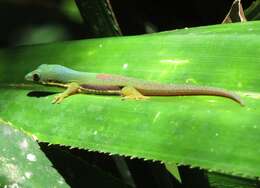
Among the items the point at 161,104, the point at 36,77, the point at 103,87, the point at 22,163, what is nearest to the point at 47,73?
the point at 36,77

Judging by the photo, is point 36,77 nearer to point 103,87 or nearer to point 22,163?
point 103,87

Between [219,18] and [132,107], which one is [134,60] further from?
[219,18]

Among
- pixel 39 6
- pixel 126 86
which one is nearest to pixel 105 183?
pixel 126 86

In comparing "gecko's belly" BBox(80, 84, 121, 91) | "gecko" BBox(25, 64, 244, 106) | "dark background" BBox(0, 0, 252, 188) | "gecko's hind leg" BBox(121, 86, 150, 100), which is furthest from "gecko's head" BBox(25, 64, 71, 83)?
"dark background" BBox(0, 0, 252, 188)

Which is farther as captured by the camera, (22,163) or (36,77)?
(36,77)

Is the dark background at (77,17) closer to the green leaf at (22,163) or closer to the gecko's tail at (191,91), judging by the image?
the gecko's tail at (191,91)

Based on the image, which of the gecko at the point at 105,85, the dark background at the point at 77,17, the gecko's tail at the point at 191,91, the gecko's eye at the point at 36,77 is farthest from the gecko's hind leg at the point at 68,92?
the dark background at the point at 77,17
